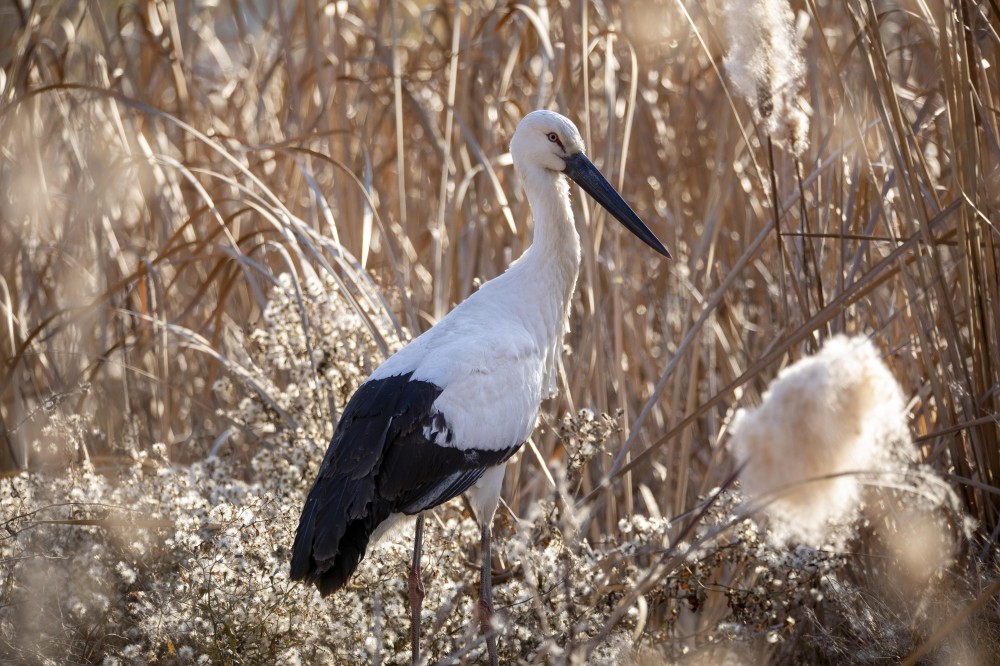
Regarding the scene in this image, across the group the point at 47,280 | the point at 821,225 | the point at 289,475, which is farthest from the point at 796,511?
the point at 47,280

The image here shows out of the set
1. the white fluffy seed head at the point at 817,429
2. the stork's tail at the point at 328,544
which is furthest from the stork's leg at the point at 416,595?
the white fluffy seed head at the point at 817,429

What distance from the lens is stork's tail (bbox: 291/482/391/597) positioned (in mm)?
2939

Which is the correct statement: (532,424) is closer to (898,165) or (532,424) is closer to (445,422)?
(445,422)

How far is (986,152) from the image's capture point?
3605 mm

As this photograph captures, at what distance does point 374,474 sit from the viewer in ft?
10.3

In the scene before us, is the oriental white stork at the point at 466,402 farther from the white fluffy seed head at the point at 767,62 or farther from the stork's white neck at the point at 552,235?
the white fluffy seed head at the point at 767,62

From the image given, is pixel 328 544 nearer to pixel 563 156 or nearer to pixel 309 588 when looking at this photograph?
pixel 309 588

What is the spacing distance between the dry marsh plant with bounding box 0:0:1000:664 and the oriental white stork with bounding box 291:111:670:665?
188mm

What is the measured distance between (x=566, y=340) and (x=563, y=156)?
1.33 metres

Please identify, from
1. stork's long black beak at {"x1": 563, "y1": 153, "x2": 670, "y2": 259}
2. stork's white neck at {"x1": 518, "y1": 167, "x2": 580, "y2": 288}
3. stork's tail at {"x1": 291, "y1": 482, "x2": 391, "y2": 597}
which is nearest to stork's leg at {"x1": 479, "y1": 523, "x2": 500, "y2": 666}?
stork's tail at {"x1": 291, "y1": 482, "x2": 391, "y2": 597}

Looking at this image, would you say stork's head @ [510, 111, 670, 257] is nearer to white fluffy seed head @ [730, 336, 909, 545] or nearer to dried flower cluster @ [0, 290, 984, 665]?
dried flower cluster @ [0, 290, 984, 665]

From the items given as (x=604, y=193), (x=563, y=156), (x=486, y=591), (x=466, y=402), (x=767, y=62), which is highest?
(x=767, y=62)

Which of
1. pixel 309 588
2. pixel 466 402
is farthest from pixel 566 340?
pixel 309 588

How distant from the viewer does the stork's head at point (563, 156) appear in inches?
153
